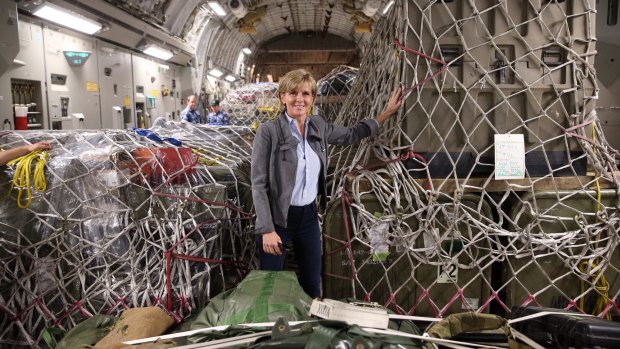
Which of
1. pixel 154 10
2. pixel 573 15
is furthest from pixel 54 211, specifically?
pixel 154 10

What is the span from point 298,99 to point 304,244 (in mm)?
800

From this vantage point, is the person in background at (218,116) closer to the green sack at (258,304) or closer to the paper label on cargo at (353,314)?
the green sack at (258,304)

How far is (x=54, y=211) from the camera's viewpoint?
2.70 meters

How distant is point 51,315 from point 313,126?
1.84 metres

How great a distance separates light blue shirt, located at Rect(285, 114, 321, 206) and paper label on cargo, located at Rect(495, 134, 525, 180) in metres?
1.05

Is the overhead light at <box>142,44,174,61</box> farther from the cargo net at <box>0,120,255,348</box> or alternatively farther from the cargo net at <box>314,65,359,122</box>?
the cargo net at <box>0,120,255,348</box>

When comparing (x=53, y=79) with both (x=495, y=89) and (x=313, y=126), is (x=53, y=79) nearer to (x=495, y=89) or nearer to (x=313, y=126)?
(x=313, y=126)

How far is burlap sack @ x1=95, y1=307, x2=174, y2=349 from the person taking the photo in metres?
2.02

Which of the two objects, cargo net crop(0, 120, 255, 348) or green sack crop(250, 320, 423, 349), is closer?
green sack crop(250, 320, 423, 349)

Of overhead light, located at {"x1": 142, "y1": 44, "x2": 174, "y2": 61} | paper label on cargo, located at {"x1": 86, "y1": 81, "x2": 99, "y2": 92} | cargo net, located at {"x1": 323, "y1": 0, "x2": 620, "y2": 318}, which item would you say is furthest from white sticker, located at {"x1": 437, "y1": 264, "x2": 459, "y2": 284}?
overhead light, located at {"x1": 142, "y1": 44, "x2": 174, "y2": 61}

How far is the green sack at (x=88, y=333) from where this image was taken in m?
Answer: 2.04

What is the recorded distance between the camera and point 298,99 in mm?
2484

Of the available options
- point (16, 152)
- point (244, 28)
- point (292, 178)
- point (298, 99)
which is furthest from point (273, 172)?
point (244, 28)

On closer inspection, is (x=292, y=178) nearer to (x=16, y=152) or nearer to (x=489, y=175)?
(x=489, y=175)
